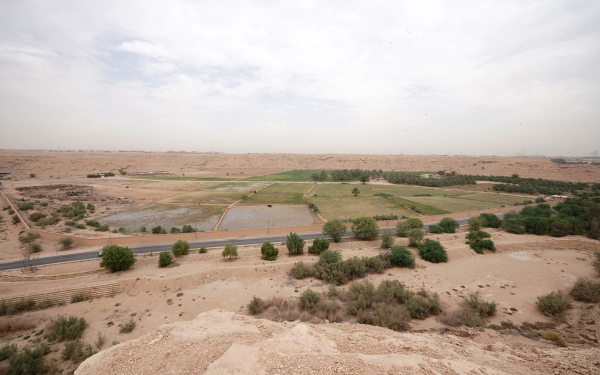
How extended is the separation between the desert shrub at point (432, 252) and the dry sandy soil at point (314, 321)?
43.6 inches

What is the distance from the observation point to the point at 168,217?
41.5m

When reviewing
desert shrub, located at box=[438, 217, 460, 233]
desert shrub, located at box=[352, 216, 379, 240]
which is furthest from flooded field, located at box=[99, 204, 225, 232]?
desert shrub, located at box=[438, 217, 460, 233]

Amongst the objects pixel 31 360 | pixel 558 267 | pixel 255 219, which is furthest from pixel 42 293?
pixel 558 267

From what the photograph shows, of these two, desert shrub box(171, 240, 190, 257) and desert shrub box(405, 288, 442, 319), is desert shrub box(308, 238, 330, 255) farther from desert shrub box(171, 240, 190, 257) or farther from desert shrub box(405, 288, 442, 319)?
desert shrub box(171, 240, 190, 257)

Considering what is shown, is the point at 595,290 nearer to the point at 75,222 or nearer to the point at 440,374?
the point at 440,374

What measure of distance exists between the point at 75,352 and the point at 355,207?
41.1 m

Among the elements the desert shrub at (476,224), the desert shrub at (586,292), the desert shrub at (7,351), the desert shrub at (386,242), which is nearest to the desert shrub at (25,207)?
the desert shrub at (7,351)

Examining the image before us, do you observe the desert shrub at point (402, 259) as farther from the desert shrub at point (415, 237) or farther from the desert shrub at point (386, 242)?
the desert shrub at point (415, 237)

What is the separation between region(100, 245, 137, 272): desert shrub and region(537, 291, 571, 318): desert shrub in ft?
105

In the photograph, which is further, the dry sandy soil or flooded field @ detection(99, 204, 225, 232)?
flooded field @ detection(99, 204, 225, 232)

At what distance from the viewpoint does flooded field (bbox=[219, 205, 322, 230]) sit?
36750mm

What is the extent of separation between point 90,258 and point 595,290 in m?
42.5

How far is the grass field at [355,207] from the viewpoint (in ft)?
142

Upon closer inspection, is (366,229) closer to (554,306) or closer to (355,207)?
(554,306)
